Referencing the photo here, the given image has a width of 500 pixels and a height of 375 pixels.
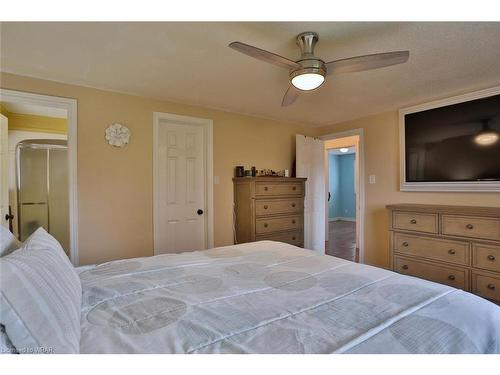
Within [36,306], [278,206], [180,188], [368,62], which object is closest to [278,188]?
[278,206]

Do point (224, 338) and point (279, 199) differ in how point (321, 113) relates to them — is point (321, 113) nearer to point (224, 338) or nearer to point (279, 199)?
point (279, 199)

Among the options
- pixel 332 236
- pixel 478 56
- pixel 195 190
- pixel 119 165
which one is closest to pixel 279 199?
pixel 195 190

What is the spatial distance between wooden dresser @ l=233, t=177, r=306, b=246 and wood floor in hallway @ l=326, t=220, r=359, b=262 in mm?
1252

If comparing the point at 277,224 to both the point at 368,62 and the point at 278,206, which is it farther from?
the point at 368,62

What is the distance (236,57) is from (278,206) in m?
1.95

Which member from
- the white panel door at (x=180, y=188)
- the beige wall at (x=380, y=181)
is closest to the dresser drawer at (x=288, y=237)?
the white panel door at (x=180, y=188)

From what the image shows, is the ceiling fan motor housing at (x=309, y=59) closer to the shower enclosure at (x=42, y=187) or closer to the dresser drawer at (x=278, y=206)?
the dresser drawer at (x=278, y=206)

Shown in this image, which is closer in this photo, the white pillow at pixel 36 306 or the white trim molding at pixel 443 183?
the white pillow at pixel 36 306

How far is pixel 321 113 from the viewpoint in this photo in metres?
3.80

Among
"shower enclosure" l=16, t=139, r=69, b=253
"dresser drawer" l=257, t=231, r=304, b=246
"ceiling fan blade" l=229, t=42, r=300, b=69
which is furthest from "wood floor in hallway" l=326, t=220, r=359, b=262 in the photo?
"shower enclosure" l=16, t=139, r=69, b=253

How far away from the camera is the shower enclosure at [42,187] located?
4.00 metres

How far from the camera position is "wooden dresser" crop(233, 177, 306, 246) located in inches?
131

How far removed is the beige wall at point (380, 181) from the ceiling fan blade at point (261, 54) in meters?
2.37

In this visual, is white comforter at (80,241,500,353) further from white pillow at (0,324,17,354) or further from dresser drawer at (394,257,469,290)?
dresser drawer at (394,257,469,290)
